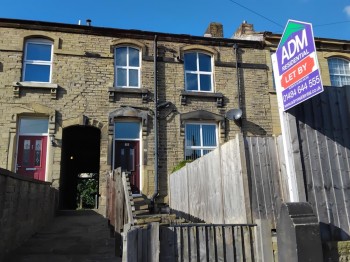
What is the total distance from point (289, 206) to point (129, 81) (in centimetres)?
1051

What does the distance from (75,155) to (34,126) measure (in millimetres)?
7509

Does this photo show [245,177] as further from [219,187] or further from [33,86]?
[33,86]

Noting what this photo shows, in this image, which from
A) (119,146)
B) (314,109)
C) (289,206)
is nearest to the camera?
(289,206)

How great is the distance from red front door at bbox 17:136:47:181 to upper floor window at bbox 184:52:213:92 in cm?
634

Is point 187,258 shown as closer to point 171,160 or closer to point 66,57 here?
point 171,160

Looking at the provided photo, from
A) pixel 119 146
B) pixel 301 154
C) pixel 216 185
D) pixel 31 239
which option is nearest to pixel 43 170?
pixel 119 146

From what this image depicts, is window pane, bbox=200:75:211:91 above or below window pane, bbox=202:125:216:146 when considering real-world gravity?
above

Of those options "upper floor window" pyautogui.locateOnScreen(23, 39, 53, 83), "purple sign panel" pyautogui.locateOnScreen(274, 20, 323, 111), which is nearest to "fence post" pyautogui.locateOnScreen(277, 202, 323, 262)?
"purple sign panel" pyautogui.locateOnScreen(274, 20, 323, 111)

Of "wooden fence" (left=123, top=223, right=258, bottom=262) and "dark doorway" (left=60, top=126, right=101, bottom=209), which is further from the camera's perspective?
"dark doorway" (left=60, top=126, right=101, bottom=209)

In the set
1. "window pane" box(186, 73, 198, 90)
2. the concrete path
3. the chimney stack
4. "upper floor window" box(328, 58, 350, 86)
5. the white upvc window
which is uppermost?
the chimney stack

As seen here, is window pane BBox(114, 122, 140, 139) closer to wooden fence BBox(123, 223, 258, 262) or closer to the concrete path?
the concrete path

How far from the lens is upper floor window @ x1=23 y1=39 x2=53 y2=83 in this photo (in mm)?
13578

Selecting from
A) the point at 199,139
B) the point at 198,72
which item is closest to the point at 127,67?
the point at 198,72

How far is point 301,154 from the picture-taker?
570 cm
